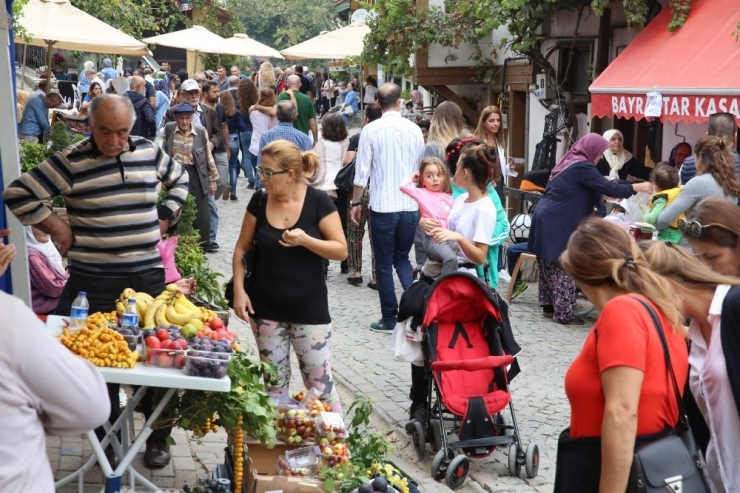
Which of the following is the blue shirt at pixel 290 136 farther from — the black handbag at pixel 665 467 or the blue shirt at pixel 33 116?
the black handbag at pixel 665 467

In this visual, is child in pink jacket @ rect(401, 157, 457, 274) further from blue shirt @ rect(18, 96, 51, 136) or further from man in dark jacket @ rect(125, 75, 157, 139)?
blue shirt @ rect(18, 96, 51, 136)

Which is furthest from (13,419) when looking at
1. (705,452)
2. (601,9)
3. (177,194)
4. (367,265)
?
(601,9)

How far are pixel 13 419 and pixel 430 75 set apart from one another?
14.8m

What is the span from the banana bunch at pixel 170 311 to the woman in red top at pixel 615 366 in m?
2.06

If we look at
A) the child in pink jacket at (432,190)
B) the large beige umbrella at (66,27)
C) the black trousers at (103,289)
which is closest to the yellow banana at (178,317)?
the black trousers at (103,289)

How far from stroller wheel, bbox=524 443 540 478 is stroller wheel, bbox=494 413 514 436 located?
7.0 inches

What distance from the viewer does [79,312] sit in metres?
4.92

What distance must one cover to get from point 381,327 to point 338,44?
1606cm

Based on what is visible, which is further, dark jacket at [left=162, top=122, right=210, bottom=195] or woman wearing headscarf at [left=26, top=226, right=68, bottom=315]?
dark jacket at [left=162, top=122, right=210, bottom=195]

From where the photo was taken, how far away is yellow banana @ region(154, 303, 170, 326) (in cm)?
491

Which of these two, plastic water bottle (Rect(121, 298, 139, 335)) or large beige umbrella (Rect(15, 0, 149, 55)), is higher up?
large beige umbrella (Rect(15, 0, 149, 55))

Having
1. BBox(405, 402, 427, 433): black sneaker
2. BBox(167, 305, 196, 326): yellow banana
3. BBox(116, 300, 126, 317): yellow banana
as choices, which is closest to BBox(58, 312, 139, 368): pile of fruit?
BBox(116, 300, 126, 317): yellow banana

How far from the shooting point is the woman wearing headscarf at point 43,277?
22.2ft

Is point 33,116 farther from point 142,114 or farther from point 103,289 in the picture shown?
point 103,289
